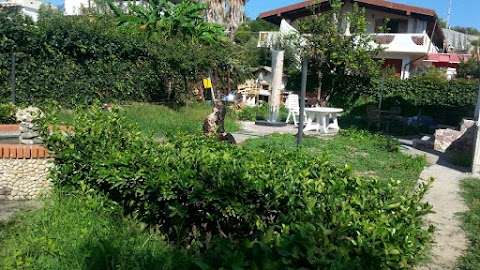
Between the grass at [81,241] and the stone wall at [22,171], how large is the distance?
1501mm

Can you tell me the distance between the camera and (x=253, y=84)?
23547 mm

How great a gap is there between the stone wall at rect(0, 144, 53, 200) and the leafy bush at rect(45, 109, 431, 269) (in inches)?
61.8

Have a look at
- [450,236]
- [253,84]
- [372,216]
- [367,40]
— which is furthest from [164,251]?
[253,84]

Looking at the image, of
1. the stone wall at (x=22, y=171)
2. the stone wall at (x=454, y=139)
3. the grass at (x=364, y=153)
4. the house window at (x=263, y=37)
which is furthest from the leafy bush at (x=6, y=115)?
the house window at (x=263, y=37)

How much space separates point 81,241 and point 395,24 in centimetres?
3105

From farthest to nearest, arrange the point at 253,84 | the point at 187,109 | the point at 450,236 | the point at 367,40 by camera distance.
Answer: the point at 253,84 < the point at 367,40 < the point at 187,109 < the point at 450,236

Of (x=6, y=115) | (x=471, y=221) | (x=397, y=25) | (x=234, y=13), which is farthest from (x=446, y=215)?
(x=397, y=25)

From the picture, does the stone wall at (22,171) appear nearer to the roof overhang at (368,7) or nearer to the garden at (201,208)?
the garden at (201,208)

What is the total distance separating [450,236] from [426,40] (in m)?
25.1

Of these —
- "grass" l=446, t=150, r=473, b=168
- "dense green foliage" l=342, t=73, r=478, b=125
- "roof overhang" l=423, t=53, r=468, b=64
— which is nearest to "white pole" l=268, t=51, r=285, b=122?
"dense green foliage" l=342, t=73, r=478, b=125

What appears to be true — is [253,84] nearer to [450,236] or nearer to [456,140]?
[456,140]

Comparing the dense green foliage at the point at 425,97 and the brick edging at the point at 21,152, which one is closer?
the brick edging at the point at 21,152

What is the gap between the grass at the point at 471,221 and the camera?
404cm

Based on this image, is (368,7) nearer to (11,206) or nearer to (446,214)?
(446,214)
